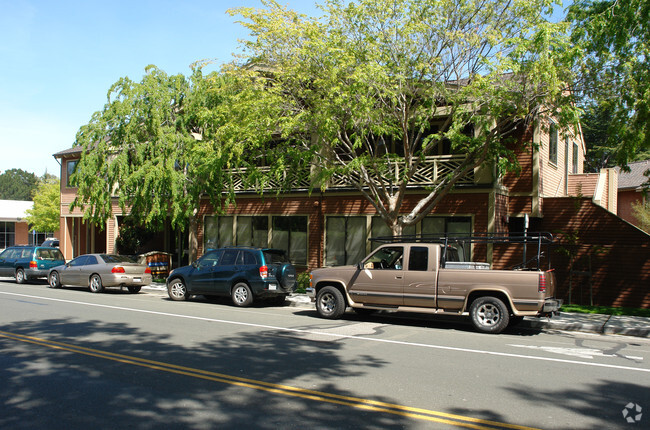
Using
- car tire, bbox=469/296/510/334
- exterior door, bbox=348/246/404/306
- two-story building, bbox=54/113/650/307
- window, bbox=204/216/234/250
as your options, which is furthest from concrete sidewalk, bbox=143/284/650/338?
window, bbox=204/216/234/250

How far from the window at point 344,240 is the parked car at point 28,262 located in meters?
11.7

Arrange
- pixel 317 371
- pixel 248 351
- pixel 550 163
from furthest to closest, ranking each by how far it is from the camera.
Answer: pixel 550 163, pixel 248 351, pixel 317 371

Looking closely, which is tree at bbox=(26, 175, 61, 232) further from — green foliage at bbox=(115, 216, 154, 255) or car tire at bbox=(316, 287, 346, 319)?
car tire at bbox=(316, 287, 346, 319)

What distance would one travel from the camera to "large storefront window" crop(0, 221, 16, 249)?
46.4m

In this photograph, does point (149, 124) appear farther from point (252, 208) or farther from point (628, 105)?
point (628, 105)

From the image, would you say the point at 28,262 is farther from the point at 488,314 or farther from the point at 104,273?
the point at 488,314

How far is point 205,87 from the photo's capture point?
65.9ft

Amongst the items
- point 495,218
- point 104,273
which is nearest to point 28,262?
point 104,273

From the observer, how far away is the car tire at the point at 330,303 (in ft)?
41.4

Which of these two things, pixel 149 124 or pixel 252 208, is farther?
pixel 252 208

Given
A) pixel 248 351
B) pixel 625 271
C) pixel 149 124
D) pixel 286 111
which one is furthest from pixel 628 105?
pixel 149 124

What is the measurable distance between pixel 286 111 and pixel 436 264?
6935 mm

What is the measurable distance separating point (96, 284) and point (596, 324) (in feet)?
52.1

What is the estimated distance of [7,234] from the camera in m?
46.9
